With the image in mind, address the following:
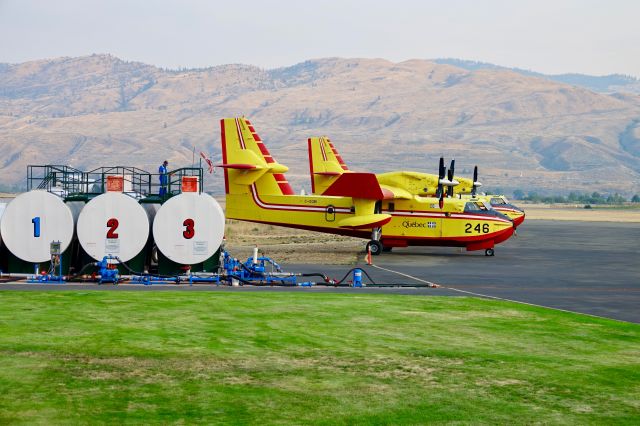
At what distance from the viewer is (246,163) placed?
5050cm

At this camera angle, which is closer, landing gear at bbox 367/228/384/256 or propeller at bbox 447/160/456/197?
landing gear at bbox 367/228/384/256

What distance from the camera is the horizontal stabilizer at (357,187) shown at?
49781 mm

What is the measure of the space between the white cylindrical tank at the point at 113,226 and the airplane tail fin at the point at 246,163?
14.6 meters

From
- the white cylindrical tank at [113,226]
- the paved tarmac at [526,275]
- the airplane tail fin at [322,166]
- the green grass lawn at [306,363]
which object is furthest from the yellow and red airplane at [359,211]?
the green grass lawn at [306,363]

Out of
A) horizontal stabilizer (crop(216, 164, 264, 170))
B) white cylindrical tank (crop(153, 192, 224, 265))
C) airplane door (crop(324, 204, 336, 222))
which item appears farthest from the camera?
airplane door (crop(324, 204, 336, 222))

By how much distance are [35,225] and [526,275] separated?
20.8 m

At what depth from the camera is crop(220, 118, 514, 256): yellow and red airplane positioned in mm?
50906

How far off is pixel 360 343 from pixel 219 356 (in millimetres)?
3677

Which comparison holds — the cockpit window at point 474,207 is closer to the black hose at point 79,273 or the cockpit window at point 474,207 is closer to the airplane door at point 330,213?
the airplane door at point 330,213

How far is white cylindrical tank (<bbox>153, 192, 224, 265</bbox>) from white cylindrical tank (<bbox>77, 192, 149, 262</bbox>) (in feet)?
2.36

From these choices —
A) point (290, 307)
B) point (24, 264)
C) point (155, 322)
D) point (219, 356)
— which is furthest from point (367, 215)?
point (219, 356)

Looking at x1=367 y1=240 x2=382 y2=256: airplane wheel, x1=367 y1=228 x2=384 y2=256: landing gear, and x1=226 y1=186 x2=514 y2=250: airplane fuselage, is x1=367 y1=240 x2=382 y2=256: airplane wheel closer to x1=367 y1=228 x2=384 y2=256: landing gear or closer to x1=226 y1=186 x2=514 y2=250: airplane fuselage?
x1=367 y1=228 x2=384 y2=256: landing gear

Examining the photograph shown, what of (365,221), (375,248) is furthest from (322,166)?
(365,221)

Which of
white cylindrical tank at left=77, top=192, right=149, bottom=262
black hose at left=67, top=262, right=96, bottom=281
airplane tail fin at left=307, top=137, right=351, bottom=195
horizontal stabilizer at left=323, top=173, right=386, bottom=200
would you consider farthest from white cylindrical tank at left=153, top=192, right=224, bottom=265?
airplane tail fin at left=307, top=137, right=351, bottom=195
